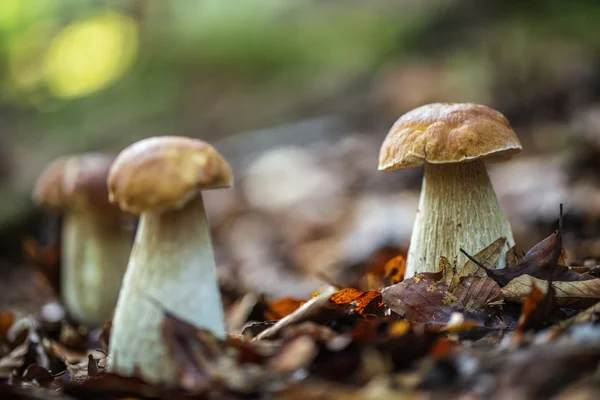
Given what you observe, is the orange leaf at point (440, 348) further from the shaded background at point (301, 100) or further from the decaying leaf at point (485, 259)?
the shaded background at point (301, 100)

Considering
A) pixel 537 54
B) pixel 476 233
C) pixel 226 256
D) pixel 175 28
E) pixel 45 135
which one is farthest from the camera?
pixel 175 28

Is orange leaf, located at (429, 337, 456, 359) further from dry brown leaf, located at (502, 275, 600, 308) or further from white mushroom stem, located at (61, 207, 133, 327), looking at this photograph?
white mushroom stem, located at (61, 207, 133, 327)

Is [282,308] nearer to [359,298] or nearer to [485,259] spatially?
[359,298]

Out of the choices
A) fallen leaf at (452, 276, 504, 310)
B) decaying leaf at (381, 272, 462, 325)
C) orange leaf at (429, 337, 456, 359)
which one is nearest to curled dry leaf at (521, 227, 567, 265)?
fallen leaf at (452, 276, 504, 310)

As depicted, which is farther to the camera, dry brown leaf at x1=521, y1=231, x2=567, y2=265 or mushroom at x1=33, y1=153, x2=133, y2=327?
mushroom at x1=33, y1=153, x2=133, y2=327

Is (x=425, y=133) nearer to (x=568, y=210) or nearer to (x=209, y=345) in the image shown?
(x=209, y=345)

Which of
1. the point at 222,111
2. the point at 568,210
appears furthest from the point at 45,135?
the point at 568,210

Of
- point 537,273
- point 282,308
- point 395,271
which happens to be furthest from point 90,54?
point 537,273
